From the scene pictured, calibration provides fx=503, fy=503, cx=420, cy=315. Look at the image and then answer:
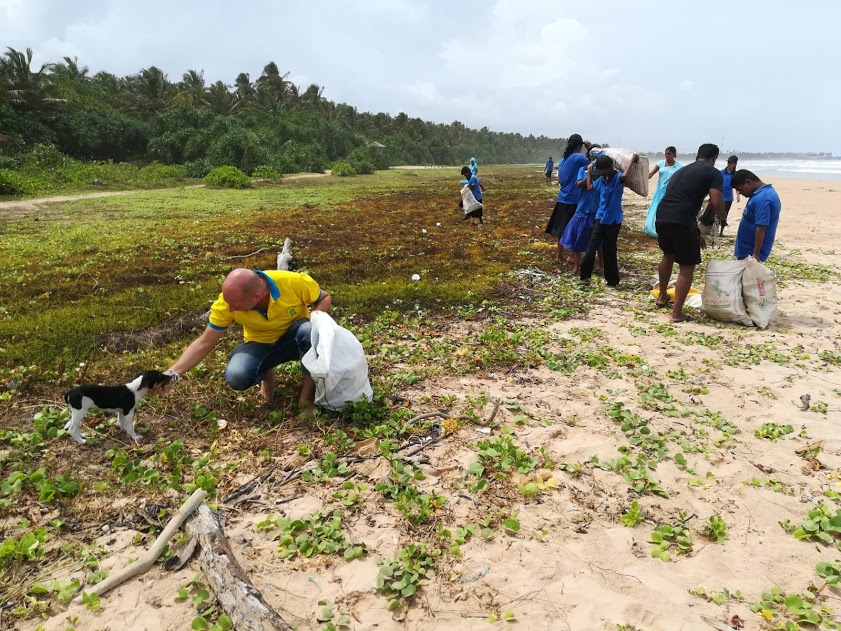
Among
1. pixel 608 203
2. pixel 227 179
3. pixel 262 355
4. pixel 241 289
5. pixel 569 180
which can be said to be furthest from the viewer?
pixel 227 179

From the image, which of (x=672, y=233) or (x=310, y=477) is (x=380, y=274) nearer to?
(x=672, y=233)

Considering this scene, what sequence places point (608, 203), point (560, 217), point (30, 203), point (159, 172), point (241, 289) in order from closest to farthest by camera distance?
point (241, 289) < point (608, 203) < point (560, 217) < point (30, 203) < point (159, 172)

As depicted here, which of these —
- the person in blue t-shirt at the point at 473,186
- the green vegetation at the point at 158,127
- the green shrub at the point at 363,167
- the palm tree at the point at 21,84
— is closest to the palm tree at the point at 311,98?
the green vegetation at the point at 158,127

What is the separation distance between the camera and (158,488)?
9.45 ft

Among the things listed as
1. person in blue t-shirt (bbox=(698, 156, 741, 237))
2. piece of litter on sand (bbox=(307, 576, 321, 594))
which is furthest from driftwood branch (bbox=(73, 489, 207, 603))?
person in blue t-shirt (bbox=(698, 156, 741, 237))

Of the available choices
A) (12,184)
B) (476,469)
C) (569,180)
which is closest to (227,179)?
(12,184)

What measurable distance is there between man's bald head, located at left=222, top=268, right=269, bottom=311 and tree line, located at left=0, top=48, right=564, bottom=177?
28672mm

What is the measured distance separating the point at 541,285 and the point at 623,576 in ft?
17.4

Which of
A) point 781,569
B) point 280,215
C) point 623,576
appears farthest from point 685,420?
point 280,215

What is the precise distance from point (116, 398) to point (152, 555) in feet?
Answer: 3.80

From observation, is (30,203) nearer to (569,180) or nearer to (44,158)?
(44,158)

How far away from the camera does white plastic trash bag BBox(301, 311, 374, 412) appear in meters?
3.34

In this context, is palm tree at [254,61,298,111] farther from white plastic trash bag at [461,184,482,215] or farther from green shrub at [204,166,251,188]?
→ white plastic trash bag at [461,184,482,215]

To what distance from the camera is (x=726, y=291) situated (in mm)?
5438
